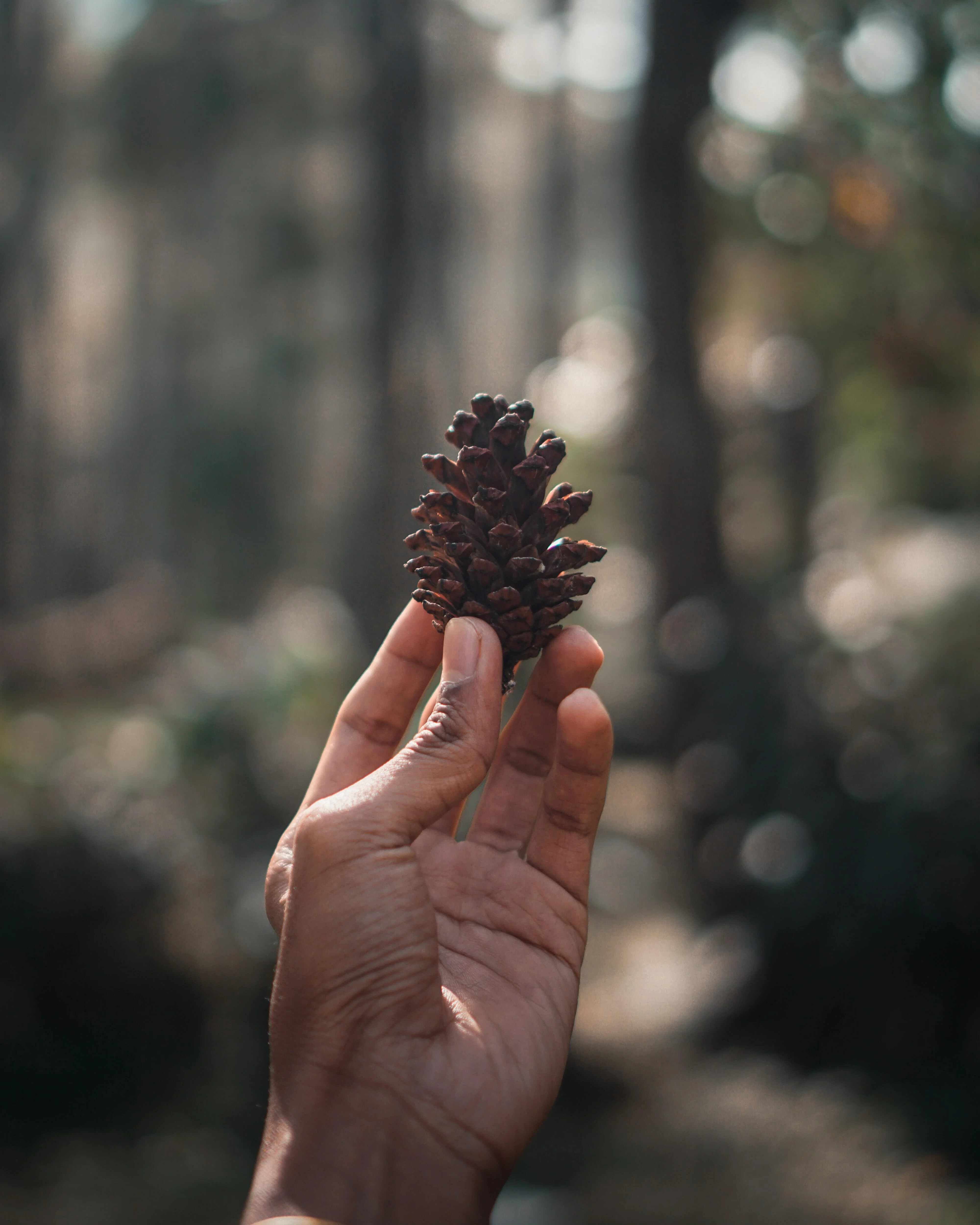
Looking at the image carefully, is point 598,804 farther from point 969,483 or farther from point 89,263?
point 89,263

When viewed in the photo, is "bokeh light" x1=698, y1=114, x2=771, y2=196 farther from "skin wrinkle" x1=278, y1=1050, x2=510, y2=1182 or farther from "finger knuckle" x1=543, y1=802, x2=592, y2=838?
"skin wrinkle" x1=278, y1=1050, x2=510, y2=1182

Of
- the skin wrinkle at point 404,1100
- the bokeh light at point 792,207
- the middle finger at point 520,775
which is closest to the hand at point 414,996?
the skin wrinkle at point 404,1100

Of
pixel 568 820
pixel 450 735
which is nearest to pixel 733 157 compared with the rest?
pixel 568 820

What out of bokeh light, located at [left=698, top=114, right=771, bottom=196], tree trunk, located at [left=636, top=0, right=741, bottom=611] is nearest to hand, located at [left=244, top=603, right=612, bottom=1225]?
tree trunk, located at [left=636, top=0, right=741, bottom=611]

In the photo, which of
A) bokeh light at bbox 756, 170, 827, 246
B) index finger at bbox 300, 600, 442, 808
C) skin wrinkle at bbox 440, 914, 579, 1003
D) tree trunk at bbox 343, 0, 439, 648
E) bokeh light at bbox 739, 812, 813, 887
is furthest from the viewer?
tree trunk at bbox 343, 0, 439, 648

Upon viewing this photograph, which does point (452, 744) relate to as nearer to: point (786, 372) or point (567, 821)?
point (567, 821)

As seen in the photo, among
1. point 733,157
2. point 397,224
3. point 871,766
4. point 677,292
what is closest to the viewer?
point 871,766
